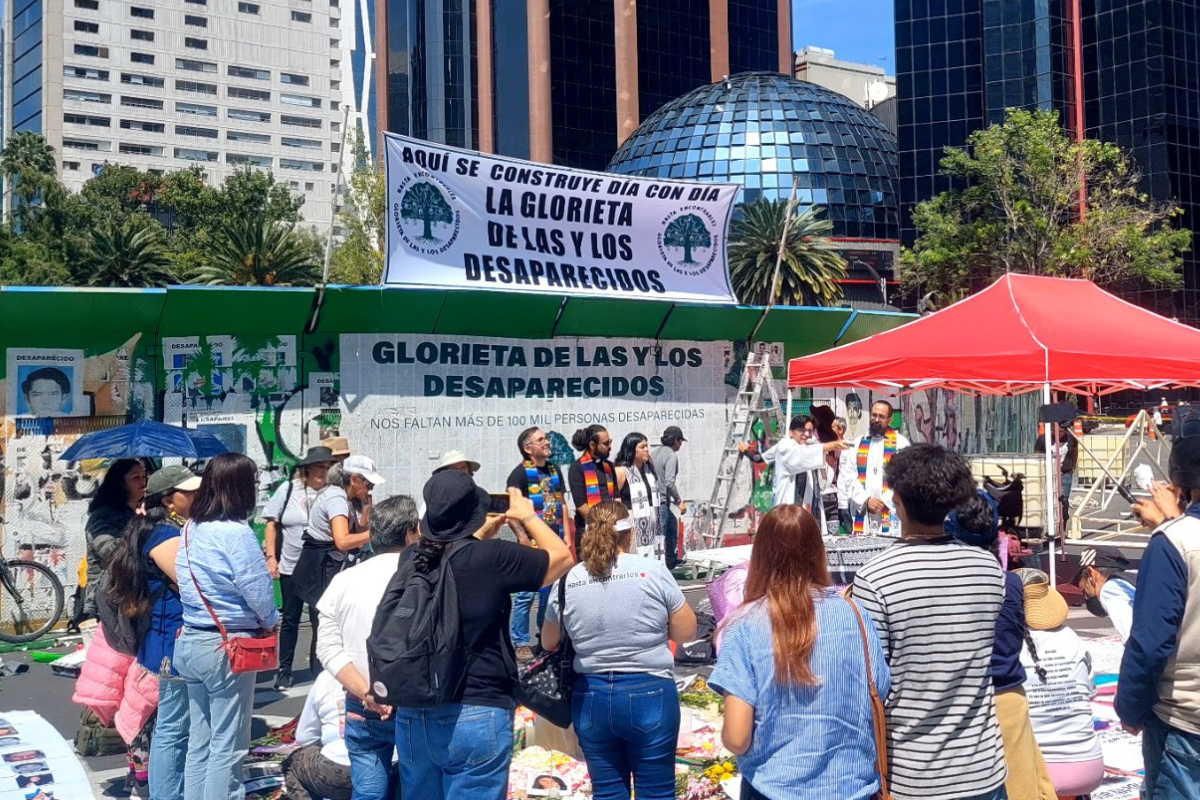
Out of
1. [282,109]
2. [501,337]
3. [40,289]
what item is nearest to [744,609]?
[40,289]

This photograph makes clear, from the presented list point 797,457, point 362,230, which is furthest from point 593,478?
point 362,230

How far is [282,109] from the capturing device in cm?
11588

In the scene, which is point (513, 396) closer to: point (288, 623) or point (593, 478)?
point (593, 478)

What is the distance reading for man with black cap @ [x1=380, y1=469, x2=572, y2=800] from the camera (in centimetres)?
376

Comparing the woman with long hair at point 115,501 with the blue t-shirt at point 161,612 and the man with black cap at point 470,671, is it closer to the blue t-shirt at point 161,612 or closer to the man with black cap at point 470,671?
the blue t-shirt at point 161,612

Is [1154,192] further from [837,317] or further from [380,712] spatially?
[380,712]

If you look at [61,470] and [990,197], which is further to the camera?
[990,197]

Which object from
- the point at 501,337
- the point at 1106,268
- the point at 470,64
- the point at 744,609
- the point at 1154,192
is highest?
the point at 470,64

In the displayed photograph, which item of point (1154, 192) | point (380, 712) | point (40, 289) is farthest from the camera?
point (1154, 192)

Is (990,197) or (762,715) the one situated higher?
(990,197)

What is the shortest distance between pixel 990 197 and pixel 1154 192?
1910 cm

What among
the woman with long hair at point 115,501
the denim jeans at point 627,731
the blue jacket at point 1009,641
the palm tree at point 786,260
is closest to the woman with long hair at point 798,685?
the blue jacket at point 1009,641

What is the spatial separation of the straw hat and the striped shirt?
128cm

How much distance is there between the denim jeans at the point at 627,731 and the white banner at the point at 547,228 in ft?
22.8
